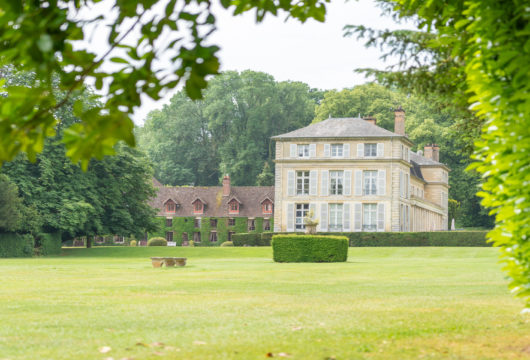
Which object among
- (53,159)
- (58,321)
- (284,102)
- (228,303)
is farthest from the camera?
(284,102)

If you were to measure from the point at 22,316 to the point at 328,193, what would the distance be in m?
49.7

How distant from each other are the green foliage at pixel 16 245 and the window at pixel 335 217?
25209mm

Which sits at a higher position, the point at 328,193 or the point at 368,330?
the point at 328,193

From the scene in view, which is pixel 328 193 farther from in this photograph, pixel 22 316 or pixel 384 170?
pixel 22 316

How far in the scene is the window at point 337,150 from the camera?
5825 cm

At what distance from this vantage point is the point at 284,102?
8088 centimetres

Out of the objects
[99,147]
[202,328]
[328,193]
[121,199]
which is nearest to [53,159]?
[121,199]

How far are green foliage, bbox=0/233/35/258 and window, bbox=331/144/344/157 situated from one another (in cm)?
2566

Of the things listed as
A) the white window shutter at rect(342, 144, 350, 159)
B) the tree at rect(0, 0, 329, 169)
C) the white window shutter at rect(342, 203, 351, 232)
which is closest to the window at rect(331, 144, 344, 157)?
the white window shutter at rect(342, 144, 350, 159)

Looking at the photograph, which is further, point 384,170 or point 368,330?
point 384,170

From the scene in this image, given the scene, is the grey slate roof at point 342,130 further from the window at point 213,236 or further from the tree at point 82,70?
the tree at point 82,70

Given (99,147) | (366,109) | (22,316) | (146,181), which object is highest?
(366,109)

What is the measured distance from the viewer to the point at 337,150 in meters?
58.3

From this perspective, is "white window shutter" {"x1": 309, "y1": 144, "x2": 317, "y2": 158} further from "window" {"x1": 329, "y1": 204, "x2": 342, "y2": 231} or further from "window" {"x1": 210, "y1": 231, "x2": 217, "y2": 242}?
"window" {"x1": 210, "y1": 231, "x2": 217, "y2": 242}
